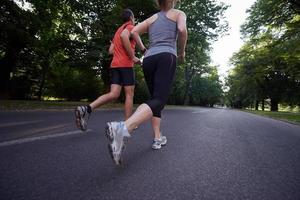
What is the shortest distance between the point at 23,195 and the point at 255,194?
164 centimetres

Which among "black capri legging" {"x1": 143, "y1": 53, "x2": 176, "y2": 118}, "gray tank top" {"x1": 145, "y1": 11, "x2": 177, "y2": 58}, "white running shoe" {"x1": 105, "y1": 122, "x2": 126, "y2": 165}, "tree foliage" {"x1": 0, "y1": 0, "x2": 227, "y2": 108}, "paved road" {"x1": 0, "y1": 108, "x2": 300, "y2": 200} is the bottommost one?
"paved road" {"x1": 0, "y1": 108, "x2": 300, "y2": 200}

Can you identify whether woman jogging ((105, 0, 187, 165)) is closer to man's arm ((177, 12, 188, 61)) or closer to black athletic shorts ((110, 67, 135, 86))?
man's arm ((177, 12, 188, 61))

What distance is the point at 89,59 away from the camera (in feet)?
52.8

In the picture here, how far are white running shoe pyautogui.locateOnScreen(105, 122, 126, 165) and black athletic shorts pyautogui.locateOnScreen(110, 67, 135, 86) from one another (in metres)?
2.24

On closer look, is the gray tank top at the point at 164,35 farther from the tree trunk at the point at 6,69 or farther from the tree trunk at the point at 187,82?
the tree trunk at the point at 187,82

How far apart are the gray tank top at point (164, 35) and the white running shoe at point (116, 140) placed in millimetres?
1169

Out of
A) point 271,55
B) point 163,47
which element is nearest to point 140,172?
point 163,47

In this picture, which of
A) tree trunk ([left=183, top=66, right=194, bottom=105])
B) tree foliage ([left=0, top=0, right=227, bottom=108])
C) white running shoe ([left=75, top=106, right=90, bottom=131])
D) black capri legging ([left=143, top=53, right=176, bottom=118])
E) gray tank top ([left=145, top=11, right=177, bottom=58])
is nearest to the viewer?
black capri legging ([left=143, top=53, right=176, bottom=118])

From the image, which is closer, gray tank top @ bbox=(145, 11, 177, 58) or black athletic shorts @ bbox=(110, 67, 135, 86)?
gray tank top @ bbox=(145, 11, 177, 58)

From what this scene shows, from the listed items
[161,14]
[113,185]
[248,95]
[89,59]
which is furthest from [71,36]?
[248,95]

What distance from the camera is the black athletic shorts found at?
14.4ft

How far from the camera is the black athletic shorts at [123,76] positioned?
439 centimetres

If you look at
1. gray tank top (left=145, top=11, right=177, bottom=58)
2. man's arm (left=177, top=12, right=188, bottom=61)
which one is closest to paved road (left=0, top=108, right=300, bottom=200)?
gray tank top (left=145, top=11, right=177, bottom=58)

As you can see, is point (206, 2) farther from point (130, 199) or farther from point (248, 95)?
point (248, 95)
